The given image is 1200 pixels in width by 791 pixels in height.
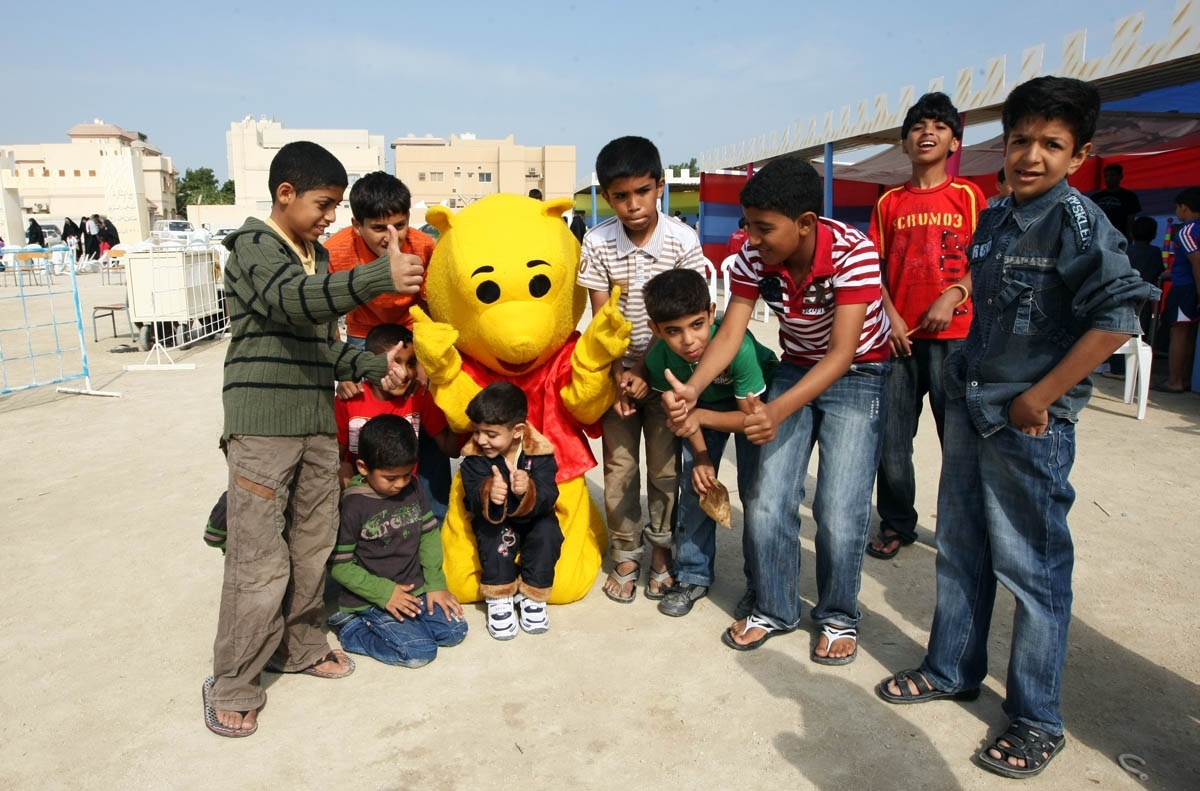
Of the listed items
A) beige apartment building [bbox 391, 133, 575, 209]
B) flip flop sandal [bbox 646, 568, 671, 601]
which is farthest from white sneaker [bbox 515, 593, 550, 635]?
beige apartment building [bbox 391, 133, 575, 209]

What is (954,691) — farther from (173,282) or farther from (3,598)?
(173,282)

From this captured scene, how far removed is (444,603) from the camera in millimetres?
3340

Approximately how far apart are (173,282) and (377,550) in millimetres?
8465

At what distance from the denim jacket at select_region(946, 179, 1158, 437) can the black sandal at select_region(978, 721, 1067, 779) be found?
0.94 metres

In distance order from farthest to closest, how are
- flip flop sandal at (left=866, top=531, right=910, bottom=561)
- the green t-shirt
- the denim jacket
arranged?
flip flop sandal at (left=866, top=531, right=910, bottom=561) < the green t-shirt < the denim jacket

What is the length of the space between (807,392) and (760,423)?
214 mm

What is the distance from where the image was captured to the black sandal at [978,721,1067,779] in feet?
7.87

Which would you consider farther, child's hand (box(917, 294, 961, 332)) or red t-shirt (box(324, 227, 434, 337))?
red t-shirt (box(324, 227, 434, 337))

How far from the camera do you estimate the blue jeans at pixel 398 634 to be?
3123 mm

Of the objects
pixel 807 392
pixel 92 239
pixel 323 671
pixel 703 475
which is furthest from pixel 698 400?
pixel 92 239

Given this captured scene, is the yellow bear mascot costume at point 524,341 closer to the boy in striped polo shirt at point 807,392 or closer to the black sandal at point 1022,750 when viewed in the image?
the boy in striped polo shirt at point 807,392

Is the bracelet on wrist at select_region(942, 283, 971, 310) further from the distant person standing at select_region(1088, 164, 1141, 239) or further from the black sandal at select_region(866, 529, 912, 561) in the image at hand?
the distant person standing at select_region(1088, 164, 1141, 239)

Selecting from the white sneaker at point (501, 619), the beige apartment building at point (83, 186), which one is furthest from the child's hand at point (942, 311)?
the beige apartment building at point (83, 186)

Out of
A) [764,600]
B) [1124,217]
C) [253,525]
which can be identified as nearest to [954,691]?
[764,600]
